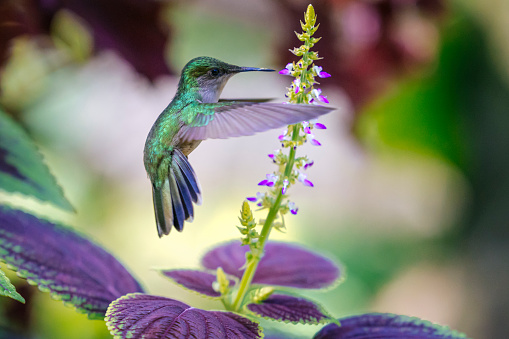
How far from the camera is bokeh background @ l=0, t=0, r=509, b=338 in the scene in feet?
3.75

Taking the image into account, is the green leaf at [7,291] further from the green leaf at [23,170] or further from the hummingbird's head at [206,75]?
the hummingbird's head at [206,75]

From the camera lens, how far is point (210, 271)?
0.82m

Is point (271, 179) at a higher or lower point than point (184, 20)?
lower

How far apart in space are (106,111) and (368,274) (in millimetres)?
1315

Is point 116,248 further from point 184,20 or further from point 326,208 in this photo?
point 326,208

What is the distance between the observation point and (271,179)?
0.63 metres

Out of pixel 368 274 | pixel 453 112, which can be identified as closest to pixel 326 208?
pixel 368 274

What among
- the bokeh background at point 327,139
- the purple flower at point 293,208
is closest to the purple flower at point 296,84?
the purple flower at point 293,208

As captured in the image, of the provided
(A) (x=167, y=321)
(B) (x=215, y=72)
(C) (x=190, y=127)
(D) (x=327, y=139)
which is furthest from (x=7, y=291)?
(D) (x=327, y=139)

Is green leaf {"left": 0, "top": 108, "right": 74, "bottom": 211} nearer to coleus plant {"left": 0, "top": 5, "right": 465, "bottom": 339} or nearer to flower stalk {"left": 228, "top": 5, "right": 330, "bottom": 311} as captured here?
coleus plant {"left": 0, "top": 5, "right": 465, "bottom": 339}

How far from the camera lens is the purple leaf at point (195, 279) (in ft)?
2.42

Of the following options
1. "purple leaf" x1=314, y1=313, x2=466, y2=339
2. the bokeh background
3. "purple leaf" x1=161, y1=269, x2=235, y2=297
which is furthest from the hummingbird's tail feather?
the bokeh background

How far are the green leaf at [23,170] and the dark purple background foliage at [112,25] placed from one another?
0.27 m

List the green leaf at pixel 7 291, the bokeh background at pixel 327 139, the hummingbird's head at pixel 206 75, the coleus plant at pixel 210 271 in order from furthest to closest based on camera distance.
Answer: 1. the bokeh background at pixel 327 139
2. the hummingbird's head at pixel 206 75
3. the coleus plant at pixel 210 271
4. the green leaf at pixel 7 291
